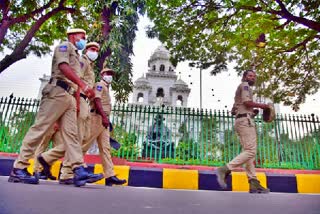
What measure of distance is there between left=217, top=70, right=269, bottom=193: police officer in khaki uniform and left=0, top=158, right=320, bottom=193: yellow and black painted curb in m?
1.13

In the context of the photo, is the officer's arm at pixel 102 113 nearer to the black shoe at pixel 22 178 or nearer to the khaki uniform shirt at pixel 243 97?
the black shoe at pixel 22 178

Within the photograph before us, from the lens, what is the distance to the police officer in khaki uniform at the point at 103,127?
3.29m

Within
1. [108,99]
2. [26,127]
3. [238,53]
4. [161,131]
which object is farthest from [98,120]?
[238,53]

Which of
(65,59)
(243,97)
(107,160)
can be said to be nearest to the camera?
(65,59)

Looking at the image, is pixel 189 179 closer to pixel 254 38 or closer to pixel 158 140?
pixel 158 140

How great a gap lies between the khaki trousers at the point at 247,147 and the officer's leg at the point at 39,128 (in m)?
2.35

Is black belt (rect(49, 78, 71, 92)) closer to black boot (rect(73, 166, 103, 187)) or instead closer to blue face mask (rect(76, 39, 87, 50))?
blue face mask (rect(76, 39, 87, 50))

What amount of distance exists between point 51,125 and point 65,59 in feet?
2.19

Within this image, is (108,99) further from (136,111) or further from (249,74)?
(136,111)

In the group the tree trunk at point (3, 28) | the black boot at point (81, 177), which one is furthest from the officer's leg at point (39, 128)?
the tree trunk at point (3, 28)

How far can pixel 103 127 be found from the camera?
11.5 ft

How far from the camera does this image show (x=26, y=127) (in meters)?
6.19

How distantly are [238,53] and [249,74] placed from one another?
18.1ft

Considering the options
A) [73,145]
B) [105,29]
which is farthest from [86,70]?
[105,29]
